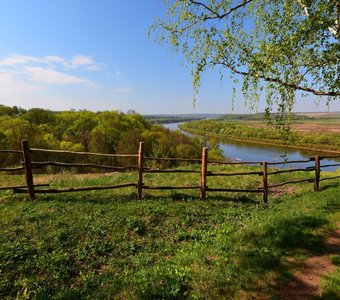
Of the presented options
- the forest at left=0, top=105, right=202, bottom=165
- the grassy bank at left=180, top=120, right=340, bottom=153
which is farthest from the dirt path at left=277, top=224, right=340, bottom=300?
the forest at left=0, top=105, right=202, bottom=165

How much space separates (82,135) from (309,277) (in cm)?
5524

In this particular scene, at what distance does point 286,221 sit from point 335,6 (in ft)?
16.1

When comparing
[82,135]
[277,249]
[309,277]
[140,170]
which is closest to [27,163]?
[140,170]

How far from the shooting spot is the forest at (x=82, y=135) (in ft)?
130

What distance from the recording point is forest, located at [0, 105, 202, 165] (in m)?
39.7

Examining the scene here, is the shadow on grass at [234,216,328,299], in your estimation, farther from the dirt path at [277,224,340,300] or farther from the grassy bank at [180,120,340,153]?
the grassy bank at [180,120,340,153]

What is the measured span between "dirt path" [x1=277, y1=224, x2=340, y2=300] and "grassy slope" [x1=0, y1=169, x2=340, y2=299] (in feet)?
0.51

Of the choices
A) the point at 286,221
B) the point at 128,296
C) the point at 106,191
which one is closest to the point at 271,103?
the point at 286,221

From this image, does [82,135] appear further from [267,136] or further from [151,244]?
[267,136]

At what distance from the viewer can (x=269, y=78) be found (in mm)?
5387

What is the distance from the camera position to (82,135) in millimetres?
55969

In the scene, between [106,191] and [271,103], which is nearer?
[271,103]

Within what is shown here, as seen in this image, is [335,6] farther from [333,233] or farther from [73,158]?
[73,158]

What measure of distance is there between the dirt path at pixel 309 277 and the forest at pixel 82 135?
3393 centimetres
